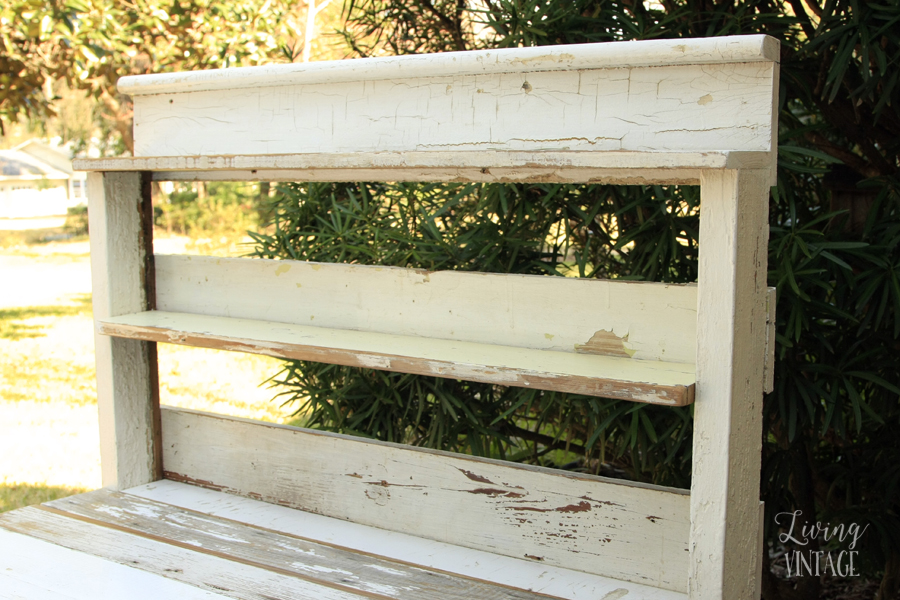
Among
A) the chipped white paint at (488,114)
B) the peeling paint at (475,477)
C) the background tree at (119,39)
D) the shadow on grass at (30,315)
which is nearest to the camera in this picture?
the chipped white paint at (488,114)

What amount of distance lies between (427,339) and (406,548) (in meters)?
0.41

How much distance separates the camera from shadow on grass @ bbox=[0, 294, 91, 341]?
6.52m

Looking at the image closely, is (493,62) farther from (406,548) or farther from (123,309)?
(123,309)

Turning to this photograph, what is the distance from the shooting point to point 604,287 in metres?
1.47

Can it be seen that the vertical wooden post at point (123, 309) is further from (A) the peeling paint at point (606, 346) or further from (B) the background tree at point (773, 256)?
(A) the peeling paint at point (606, 346)

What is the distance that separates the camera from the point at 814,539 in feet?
7.34

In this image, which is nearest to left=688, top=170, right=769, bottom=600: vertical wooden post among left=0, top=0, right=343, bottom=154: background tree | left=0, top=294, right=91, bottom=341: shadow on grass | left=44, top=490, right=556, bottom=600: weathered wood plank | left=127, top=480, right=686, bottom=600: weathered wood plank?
left=127, top=480, right=686, bottom=600: weathered wood plank

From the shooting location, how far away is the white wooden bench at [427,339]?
1218 millimetres

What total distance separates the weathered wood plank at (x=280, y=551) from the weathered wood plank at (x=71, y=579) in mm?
137

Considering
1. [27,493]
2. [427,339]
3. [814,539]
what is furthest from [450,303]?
[27,493]

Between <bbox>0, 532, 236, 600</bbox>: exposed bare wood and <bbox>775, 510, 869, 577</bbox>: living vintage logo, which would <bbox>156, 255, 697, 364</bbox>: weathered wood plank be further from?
<bbox>775, 510, 869, 577</bbox>: living vintage logo

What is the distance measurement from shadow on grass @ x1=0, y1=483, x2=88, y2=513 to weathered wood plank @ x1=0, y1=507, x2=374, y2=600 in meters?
1.57

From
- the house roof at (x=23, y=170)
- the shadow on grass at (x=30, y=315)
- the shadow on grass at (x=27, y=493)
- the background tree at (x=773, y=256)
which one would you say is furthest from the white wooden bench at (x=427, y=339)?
the house roof at (x=23, y=170)

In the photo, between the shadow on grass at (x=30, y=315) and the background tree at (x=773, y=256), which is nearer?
the background tree at (x=773, y=256)
